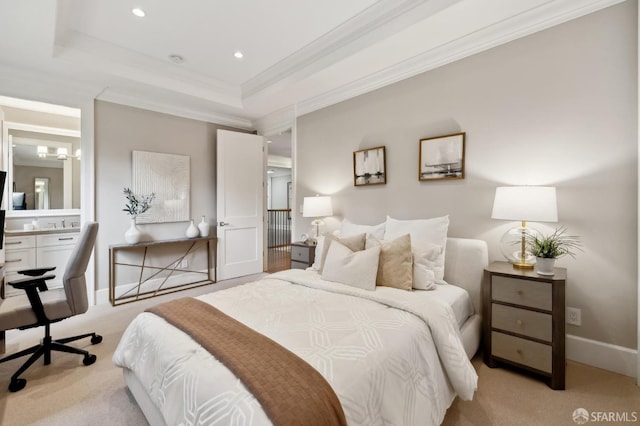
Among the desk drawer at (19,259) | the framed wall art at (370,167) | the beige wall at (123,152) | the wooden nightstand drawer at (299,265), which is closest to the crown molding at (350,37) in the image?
the framed wall art at (370,167)

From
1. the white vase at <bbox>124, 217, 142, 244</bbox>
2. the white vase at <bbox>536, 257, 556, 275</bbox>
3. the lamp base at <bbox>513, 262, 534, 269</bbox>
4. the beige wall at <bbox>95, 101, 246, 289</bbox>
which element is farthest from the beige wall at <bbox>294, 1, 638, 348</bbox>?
the white vase at <bbox>124, 217, 142, 244</bbox>

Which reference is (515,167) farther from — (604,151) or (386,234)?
(386,234)

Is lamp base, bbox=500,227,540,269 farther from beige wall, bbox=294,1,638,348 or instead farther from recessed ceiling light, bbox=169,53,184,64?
recessed ceiling light, bbox=169,53,184,64

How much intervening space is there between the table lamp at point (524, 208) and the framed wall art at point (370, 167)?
1288mm

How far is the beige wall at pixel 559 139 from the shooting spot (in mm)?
1987

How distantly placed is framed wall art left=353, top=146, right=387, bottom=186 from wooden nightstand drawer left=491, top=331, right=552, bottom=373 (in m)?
1.82

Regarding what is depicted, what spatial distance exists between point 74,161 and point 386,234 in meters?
4.69

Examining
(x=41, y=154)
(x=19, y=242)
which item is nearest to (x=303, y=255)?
(x=19, y=242)

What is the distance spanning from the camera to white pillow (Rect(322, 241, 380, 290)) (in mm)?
2094

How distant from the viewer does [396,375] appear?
1264 mm

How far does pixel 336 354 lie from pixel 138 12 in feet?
10.3

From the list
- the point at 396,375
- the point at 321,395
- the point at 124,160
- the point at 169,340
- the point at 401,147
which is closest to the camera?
the point at 321,395

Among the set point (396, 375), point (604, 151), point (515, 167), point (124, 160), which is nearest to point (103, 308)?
point (124, 160)

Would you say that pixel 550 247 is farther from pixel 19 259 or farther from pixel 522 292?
pixel 19 259
